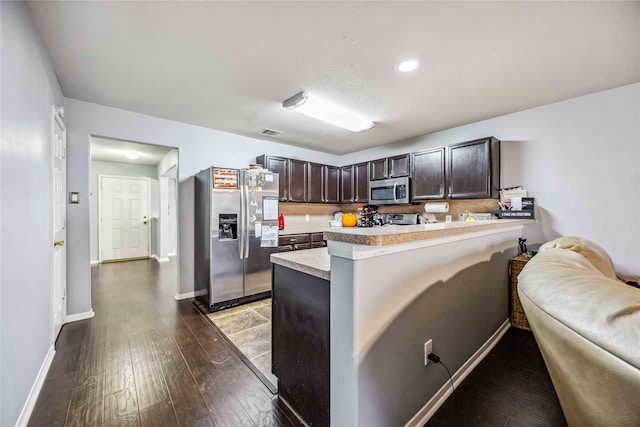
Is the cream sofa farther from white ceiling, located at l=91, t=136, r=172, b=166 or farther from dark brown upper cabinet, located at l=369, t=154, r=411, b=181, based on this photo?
white ceiling, located at l=91, t=136, r=172, b=166

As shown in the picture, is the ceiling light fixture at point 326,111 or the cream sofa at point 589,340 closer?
the cream sofa at point 589,340

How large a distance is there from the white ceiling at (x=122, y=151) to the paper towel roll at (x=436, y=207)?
439 cm

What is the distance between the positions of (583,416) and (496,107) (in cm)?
Answer: 323

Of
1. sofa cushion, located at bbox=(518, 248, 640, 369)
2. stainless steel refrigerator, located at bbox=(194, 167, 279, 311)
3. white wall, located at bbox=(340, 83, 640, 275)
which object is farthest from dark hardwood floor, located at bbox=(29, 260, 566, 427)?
white wall, located at bbox=(340, 83, 640, 275)

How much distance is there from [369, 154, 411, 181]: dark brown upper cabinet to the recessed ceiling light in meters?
1.94

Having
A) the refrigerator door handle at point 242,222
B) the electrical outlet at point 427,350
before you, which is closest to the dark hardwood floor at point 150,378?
the electrical outlet at point 427,350

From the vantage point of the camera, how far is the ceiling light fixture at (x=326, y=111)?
2.71 metres

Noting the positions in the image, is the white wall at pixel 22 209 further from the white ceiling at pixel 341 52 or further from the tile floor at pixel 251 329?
the tile floor at pixel 251 329

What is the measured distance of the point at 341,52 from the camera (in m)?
1.95

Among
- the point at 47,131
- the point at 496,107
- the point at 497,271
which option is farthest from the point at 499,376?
the point at 47,131

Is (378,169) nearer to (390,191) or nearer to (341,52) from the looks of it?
(390,191)

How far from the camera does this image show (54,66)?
7.16 feet

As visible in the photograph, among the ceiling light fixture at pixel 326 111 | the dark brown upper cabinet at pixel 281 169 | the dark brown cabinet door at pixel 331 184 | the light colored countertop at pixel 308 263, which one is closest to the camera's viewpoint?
the light colored countertop at pixel 308 263

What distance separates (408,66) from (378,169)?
7.93 ft
